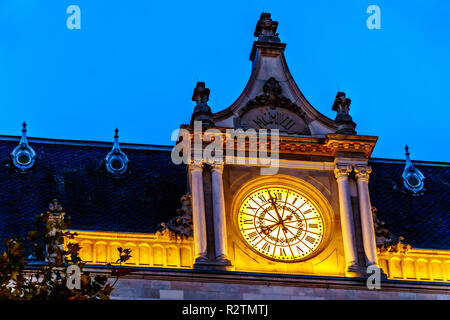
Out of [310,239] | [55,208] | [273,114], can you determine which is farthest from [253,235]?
[55,208]

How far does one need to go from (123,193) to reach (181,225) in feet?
9.65

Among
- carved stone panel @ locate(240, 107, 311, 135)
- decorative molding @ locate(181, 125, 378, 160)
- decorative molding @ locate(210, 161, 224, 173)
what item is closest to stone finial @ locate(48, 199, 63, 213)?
decorative molding @ locate(210, 161, 224, 173)

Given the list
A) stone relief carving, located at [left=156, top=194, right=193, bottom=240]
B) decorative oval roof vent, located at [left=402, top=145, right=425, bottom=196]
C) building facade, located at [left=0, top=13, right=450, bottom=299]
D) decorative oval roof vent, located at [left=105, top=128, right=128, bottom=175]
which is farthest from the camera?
decorative oval roof vent, located at [left=402, top=145, right=425, bottom=196]

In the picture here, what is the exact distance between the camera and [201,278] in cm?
3497

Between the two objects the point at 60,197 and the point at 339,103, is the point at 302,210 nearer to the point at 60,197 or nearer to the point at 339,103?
the point at 339,103

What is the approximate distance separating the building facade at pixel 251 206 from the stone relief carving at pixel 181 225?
0.04m

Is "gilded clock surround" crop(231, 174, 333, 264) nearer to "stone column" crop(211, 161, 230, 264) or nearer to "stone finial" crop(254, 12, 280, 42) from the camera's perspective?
"stone column" crop(211, 161, 230, 264)

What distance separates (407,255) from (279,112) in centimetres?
552

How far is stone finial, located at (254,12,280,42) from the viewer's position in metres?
40.4

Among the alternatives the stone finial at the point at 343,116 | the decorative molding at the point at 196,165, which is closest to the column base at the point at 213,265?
the decorative molding at the point at 196,165

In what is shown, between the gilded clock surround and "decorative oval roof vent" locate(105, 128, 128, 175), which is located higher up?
"decorative oval roof vent" locate(105, 128, 128, 175)

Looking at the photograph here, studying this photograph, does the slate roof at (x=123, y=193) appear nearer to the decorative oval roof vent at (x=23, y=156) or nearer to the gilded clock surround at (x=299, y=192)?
the decorative oval roof vent at (x=23, y=156)

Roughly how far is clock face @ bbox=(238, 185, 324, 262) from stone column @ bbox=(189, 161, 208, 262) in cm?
124
